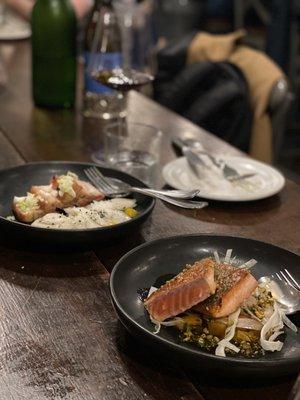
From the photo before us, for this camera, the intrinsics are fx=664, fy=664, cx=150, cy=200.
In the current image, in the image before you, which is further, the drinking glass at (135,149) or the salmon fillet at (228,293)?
the drinking glass at (135,149)

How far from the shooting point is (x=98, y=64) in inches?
72.5

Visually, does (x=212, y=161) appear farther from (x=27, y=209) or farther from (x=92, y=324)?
(x=92, y=324)

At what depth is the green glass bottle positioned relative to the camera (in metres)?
1.85

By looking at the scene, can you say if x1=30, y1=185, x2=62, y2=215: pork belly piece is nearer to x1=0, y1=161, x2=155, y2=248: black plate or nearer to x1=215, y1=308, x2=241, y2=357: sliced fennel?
x1=0, y1=161, x2=155, y2=248: black plate

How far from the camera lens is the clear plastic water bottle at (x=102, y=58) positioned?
1.84m

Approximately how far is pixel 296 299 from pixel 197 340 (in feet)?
0.59

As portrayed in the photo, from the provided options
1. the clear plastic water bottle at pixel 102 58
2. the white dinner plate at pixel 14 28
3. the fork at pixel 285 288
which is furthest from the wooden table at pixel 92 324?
the white dinner plate at pixel 14 28

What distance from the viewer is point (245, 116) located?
221 cm

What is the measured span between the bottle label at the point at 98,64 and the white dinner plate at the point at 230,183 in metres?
0.50

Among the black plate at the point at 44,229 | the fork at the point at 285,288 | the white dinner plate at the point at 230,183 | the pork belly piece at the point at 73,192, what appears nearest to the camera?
the fork at the point at 285,288

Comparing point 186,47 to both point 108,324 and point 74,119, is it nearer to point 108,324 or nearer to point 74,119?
point 74,119

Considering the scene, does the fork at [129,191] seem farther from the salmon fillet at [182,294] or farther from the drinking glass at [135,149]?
the salmon fillet at [182,294]

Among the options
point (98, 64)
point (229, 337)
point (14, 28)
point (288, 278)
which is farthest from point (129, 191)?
point (14, 28)

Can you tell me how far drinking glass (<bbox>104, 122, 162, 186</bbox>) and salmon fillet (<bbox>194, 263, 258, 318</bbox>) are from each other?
57cm
